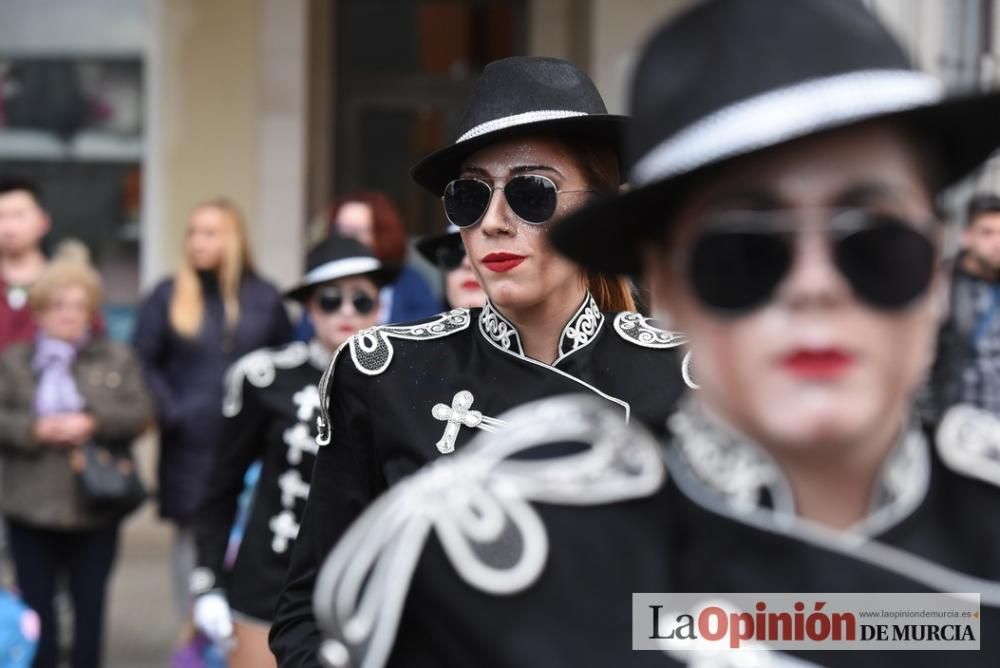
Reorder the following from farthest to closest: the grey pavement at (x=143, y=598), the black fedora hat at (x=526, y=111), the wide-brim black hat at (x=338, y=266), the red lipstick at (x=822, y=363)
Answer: the grey pavement at (x=143, y=598)
the wide-brim black hat at (x=338, y=266)
the black fedora hat at (x=526, y=111)
the red lipstick at (x=822, y=363)

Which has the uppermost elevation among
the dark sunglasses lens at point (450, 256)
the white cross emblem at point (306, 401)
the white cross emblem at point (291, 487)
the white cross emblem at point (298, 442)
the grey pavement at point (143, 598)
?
the dark sunglasses lens at point (450, 256)

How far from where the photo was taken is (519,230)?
11.6 feet

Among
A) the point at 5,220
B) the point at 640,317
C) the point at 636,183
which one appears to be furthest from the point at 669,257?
the point at 5,220

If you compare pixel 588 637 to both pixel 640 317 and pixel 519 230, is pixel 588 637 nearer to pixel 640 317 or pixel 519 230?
pixel 519 230

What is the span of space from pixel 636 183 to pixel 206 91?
963 cm

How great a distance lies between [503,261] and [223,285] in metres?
4.68

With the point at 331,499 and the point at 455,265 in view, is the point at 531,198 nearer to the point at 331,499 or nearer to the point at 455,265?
the point at 331,499

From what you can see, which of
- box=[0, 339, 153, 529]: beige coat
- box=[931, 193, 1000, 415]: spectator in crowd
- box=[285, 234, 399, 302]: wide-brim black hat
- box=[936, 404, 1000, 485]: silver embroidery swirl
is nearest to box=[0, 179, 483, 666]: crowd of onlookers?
box=[0, 339, 153, 529]: beige coat

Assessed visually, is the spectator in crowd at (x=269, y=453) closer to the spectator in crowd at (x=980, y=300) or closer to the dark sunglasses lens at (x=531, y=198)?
the dark sunglasses lens at (x=531, y=198)

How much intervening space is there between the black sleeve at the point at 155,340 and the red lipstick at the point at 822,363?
643 centimetres

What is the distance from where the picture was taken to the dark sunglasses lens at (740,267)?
1.67 metres

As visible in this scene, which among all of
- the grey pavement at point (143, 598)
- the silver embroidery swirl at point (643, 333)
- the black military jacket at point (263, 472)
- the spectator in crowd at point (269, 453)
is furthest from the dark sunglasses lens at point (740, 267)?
the grey pavement at point (143, 598)

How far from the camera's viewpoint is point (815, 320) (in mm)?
1650

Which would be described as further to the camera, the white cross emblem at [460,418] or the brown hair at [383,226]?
the brown hair at [383,226]
